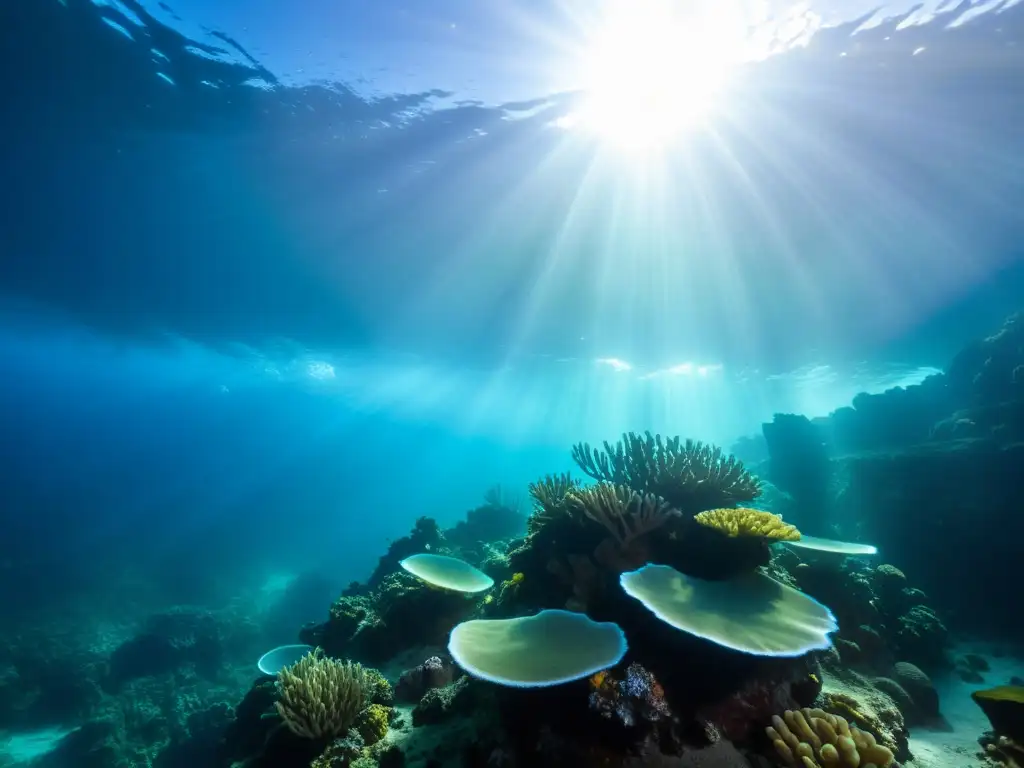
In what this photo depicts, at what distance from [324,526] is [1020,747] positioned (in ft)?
194

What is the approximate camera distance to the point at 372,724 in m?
4.18

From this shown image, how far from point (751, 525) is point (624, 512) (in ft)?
4.05

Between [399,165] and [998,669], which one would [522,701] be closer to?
[998,669]

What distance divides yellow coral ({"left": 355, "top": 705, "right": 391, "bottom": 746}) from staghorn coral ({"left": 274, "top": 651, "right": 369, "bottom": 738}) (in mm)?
78

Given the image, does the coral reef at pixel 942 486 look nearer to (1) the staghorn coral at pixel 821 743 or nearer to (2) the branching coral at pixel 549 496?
(1) the staghorn coral at pixel 821 743

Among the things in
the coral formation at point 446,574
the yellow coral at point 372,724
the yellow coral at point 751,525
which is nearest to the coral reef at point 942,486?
the yellow coral at point 751,525

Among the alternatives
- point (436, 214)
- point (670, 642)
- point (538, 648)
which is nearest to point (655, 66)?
point (436, 214)

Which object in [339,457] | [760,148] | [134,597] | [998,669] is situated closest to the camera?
[998,669]

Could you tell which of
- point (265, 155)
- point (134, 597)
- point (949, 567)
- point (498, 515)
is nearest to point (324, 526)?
point (134, 597)

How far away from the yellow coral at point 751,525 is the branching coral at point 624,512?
50 cm

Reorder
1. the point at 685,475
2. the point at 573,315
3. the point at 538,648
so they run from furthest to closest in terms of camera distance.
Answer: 1. the point at 573,315
2. the point at 685,475
3. the point at 538,648

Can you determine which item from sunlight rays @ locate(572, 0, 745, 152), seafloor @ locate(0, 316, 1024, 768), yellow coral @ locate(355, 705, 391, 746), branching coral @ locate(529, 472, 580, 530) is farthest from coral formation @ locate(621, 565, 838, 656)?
sunlight rays @ locate(572, 0, 745, 152)

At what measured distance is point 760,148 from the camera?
460 inches

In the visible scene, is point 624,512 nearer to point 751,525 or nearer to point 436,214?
point 751,525
